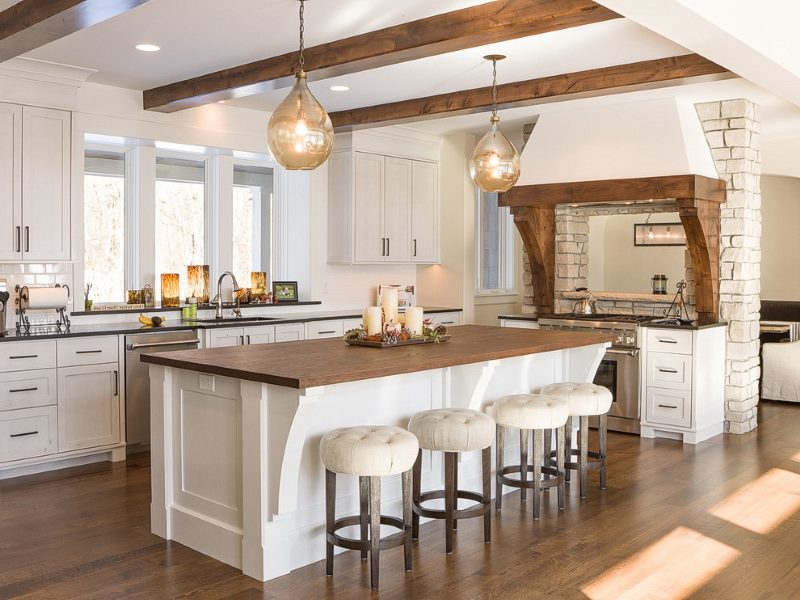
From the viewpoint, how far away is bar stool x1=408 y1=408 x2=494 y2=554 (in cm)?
383

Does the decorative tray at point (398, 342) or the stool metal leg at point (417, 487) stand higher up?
the decorative tray at point (398, 342)

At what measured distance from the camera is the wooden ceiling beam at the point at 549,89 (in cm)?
504

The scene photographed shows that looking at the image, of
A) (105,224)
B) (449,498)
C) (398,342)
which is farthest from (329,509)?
(105,224)

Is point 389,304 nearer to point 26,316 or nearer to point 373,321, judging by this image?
point 373,321

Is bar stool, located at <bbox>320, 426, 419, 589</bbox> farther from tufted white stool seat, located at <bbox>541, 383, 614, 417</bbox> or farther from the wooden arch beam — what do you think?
the wooden arch beam

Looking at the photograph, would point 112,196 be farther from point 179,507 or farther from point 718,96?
point 718,96

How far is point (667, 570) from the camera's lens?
3.66 metres

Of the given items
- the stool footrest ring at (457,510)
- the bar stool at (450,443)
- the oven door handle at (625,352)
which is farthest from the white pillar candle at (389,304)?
the oven door handle at (625,352)

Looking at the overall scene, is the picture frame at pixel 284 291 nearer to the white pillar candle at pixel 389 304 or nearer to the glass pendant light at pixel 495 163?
the white pillar candle at pixel 389 304

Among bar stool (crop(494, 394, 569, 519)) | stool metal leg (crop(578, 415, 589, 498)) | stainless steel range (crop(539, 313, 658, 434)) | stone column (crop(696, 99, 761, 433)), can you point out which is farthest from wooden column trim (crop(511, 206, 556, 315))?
bar stool (crop(494, 394, 569, 519))

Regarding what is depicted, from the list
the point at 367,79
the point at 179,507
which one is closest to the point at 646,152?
the point at 367,79

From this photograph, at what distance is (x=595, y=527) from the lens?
4.24 m

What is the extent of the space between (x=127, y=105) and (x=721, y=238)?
4759 mm

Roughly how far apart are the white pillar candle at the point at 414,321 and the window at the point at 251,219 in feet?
10.2
